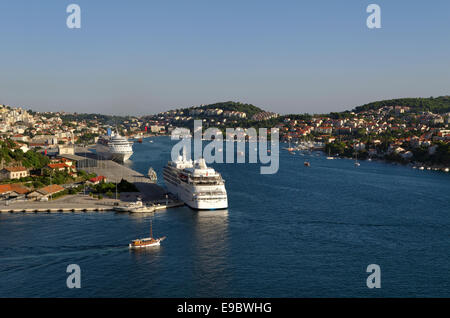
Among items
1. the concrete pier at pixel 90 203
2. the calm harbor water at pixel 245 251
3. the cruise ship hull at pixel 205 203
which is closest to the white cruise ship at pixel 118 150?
the concrete pier at pixel 90 203

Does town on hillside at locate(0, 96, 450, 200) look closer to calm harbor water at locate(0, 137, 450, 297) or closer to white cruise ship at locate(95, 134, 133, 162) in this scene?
white cruise ship at locate(95, 134, 133, 162)

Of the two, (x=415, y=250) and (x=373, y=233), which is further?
(x=373, y=233)

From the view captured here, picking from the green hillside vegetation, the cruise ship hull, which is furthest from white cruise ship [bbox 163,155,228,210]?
the green hillside vegetation

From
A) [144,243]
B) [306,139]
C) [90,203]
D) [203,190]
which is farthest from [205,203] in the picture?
[306,139]

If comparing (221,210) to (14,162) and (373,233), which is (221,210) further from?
(14,162)

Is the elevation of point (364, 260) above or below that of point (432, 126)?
below

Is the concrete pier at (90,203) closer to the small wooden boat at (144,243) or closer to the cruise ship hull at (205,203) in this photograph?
the cruise ship hull at (205,203)
